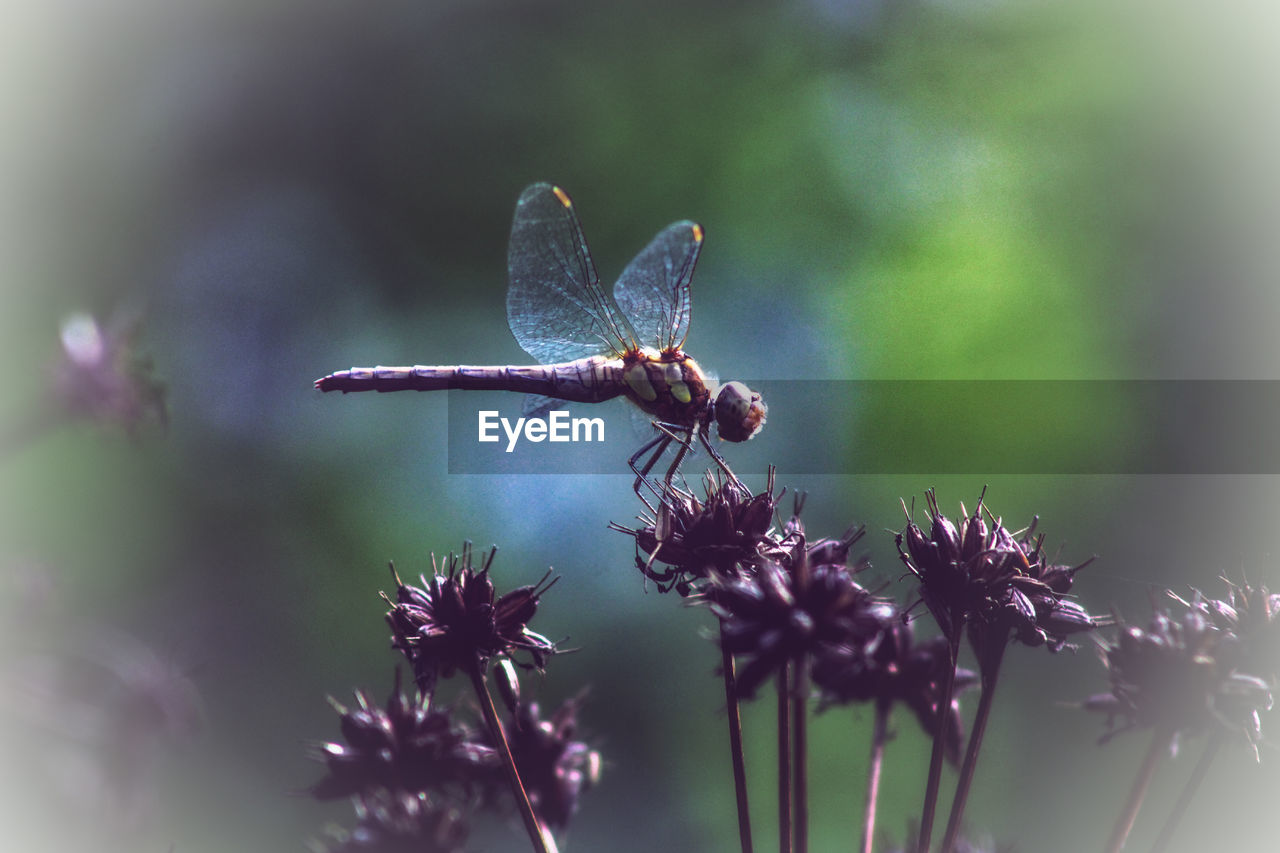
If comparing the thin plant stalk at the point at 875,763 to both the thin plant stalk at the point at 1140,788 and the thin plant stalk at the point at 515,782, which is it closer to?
the thin plant stalk at the point at 1140,788

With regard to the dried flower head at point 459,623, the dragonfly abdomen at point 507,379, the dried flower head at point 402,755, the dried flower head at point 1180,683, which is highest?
the dragonfly abdomen at point 507,379

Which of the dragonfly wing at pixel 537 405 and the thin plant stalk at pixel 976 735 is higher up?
the dragonfly wing at pixel 537 405

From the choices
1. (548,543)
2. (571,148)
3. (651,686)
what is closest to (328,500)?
(548,543)

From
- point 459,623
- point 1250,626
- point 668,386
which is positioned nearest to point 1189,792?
point 1250,626

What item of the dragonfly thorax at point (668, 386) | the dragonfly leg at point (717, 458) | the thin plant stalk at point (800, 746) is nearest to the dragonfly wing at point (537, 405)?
the dragonfly thorax at point (668, 386)

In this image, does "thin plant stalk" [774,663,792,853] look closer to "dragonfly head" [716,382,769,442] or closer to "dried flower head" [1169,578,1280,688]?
"dried flower head" [1169,578,1280,688]

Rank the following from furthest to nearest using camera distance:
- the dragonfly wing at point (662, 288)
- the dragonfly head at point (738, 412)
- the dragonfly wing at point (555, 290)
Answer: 1. the dragonfly wing at point (555, 290)
2. the dragonfly wing at point (662, 288)
3. the dragonfly head at point (738, 412)

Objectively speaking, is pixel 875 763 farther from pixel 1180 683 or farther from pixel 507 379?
pixel 507 379
